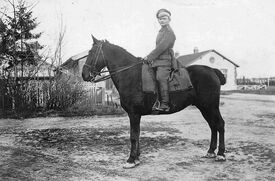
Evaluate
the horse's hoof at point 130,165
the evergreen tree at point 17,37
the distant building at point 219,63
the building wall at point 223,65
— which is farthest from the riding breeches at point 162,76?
the building wall at point 223,65

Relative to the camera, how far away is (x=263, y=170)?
517 centimetres

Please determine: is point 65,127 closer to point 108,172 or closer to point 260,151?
point 108,172

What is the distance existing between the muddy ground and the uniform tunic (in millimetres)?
2061

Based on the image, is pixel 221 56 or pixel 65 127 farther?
pixel 221 56

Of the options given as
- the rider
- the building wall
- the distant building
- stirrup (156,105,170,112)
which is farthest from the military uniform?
the building wall

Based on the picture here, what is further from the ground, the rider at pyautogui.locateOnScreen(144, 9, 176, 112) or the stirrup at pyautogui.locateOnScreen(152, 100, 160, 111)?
the rider at pyautogui.locateOnScreen(144, 9, 176, 112)

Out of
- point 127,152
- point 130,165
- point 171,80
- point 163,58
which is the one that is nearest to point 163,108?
point 171,80

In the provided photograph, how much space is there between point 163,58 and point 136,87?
0.83 m

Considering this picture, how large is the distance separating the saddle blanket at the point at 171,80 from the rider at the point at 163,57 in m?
0.11

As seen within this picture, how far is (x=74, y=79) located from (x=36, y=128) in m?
5.41

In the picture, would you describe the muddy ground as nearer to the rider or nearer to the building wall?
the rider

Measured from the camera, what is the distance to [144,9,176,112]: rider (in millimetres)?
5848

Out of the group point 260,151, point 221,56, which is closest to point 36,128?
point 260,151

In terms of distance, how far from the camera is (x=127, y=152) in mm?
6699
